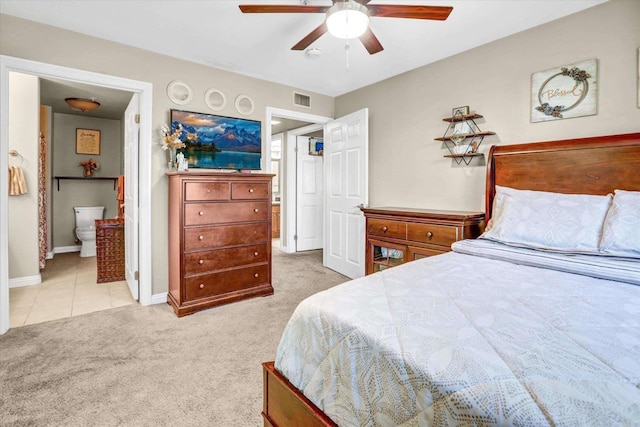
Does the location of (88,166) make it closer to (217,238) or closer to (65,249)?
(65,249)

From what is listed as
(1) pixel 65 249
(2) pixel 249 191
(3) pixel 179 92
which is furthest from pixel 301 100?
(1) pixel 65 249

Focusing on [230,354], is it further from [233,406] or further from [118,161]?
[118,161]

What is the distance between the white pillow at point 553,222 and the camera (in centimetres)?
180

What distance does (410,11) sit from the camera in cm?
187

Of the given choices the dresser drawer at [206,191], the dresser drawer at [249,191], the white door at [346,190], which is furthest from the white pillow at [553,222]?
the dresser drawer at [206,191]

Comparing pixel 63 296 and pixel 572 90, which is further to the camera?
pixel 63 296

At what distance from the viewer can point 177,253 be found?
9.69 ft

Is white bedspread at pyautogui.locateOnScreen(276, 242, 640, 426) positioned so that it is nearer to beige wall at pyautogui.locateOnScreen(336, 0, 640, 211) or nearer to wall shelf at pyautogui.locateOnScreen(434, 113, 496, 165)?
beige wall at pyautogui.locateOnScreen(336, 0, 640, 211)

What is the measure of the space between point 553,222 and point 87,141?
6.90m

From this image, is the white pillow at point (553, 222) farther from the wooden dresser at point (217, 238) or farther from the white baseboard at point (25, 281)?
the white baseboard at point (25, 281)

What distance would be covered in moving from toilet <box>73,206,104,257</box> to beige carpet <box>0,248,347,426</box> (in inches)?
114

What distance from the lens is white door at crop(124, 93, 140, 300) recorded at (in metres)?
3.20

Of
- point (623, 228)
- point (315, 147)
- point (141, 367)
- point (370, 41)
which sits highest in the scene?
point (370, 41)

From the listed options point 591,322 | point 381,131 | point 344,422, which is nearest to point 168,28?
point 381,131
